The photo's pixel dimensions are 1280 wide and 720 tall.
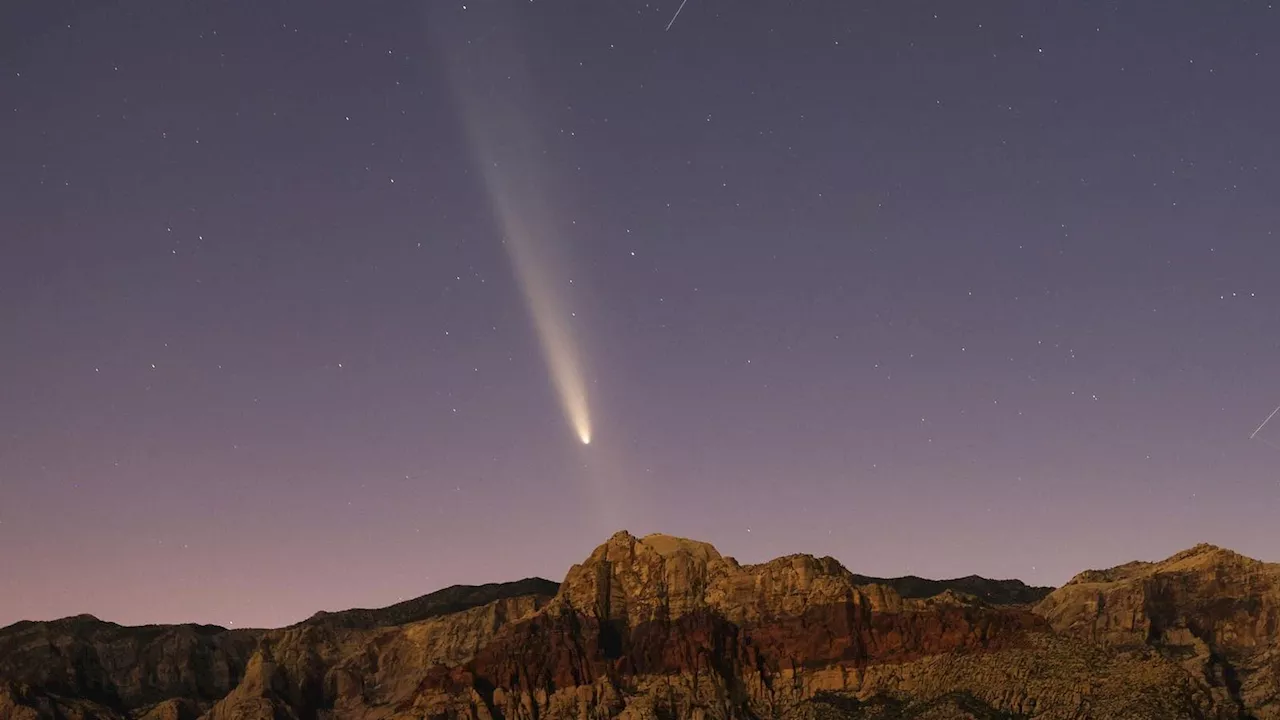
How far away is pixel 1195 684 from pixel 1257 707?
773 centimetres

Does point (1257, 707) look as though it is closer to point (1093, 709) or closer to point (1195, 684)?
point (1195, 684)

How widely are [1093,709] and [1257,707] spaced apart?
798 inches

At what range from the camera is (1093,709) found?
196 m

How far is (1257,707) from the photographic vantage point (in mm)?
197500

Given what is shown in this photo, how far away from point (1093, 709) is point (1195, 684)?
44.1 feet

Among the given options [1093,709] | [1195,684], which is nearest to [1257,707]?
[1195,684]

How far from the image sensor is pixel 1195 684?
198 metres
